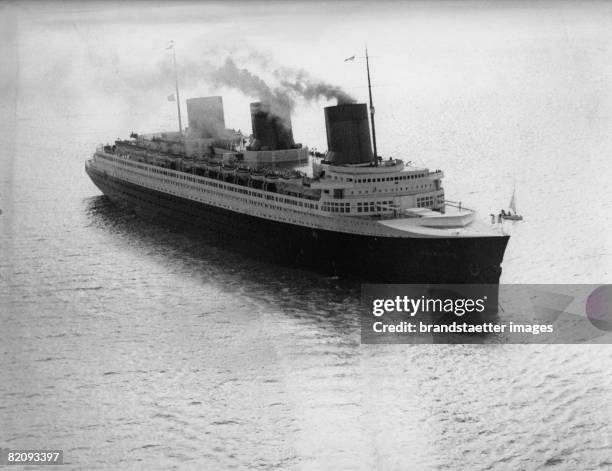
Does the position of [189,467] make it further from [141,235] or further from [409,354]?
[141,235]

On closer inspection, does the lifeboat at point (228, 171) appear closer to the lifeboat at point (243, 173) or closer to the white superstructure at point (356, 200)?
the white superstructure at point (356, 200)

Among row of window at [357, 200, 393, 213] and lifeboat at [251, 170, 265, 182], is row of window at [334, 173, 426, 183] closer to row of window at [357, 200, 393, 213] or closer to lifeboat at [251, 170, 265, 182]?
row of window at [357, 200, 393, 213]

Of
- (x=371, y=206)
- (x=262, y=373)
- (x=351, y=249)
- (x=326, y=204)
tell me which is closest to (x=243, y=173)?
(x=326, y=204)

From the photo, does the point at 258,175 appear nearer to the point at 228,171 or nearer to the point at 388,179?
the point at 228,171

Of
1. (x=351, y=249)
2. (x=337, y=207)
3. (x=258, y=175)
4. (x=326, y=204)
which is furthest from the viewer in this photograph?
(x=258, y=175)

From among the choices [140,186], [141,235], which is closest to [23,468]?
[141,235]

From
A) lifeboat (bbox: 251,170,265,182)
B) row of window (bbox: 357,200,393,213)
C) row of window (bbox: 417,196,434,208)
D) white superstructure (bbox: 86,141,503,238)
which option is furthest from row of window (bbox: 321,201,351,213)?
lifeboat (bbox: 251,170,265,182)
